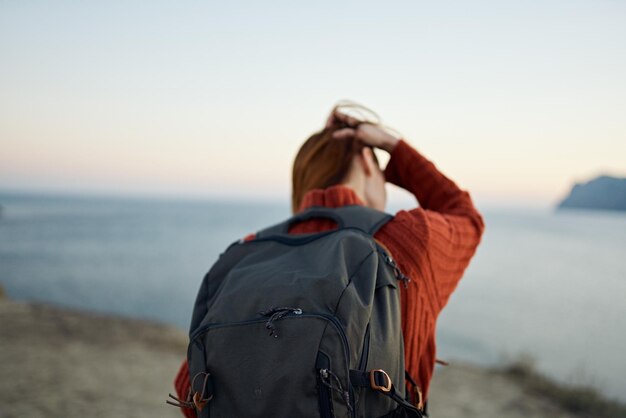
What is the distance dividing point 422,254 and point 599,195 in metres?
1.13

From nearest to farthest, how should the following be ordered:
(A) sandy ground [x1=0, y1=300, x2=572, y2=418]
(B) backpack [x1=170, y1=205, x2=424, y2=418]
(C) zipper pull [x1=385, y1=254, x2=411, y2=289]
Result: (B) backpack [x1=170, y1=205, x2=424, y2=418] < (C) zipper pull [x1=385, y1=254, x2=411, y2=289] < (A) sandy ground [x1=0, y1=300, x2=572, y2=418]

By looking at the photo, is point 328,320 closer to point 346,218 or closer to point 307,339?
point 307,339

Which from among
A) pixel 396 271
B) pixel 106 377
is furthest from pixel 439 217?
pixel 106 377

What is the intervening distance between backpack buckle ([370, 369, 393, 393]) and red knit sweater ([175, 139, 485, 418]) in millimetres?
243

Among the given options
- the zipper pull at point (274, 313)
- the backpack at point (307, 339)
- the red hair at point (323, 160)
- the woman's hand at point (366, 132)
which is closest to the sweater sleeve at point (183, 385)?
the backpack at point (307, 339)

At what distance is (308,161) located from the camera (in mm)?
1820

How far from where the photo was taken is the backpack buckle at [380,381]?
43.2 inches

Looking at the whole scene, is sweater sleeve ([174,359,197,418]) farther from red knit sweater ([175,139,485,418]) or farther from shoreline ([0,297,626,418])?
shoreline ([0,297,626,418])

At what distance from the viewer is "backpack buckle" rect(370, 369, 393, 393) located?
1.10m

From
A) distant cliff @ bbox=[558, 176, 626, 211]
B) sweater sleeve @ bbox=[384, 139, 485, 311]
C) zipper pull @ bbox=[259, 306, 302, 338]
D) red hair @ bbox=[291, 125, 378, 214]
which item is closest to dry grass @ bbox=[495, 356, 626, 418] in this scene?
distant cliff @ bbox=[558, 176, 626, 211]

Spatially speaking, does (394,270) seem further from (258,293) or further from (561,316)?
(561,316)

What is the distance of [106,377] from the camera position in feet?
23.5

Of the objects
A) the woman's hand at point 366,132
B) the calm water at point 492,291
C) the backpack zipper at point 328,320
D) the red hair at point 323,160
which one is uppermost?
the woman's hand at point 366,132

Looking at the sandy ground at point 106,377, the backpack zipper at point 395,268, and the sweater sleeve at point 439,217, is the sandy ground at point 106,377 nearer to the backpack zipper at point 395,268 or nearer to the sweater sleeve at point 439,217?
the sweater sleeve at point 439,217
